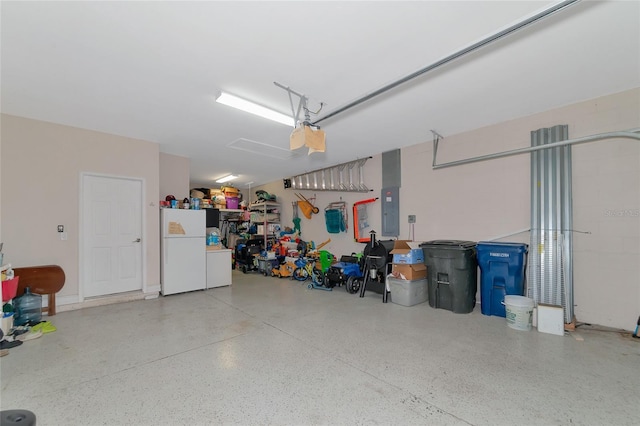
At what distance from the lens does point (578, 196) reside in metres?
3.57

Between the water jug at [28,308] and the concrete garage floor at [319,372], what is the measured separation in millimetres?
221

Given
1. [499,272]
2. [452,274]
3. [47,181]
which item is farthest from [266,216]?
[499,272]

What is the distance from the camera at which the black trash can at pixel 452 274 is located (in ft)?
13.0

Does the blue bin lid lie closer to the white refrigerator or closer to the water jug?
the white refrigerator

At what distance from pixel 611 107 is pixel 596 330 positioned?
9.15ft

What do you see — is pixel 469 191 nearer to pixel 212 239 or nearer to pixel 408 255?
pixel 408 255

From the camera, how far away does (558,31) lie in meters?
2.35

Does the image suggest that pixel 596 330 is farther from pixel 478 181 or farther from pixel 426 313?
pixel 478 181

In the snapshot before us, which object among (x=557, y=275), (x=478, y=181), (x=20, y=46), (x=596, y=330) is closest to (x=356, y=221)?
(x=478, y=181)

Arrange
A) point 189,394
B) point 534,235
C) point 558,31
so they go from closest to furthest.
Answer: point 189,394 → point 558,31 → point 534,235

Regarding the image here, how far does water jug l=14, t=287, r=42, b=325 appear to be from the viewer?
355 cm

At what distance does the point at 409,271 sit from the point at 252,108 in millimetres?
3435

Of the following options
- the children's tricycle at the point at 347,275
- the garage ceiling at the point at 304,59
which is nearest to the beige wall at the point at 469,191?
the garage ceiling at the point at 304,59

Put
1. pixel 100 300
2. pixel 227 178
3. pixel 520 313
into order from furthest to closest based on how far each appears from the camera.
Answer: pixel 227 178 < pixel 100 300 < pixel 520 313
